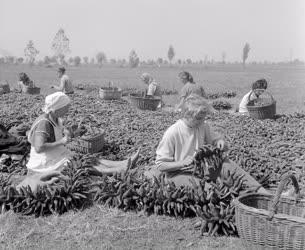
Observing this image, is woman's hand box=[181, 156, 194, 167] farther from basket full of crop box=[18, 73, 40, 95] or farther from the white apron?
basket full of crop box=[18, 73, 40, 95]

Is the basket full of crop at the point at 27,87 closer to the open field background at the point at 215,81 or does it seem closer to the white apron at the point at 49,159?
the open field background at the point at 215,81

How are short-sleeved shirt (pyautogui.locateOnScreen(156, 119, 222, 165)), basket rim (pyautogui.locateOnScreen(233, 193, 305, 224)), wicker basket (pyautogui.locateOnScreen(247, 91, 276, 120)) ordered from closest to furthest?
basket rim (pyautogui.locateOnScreen(233, 193, 305, 224)) < short-sleeved shirt (pyautogui.locateOnScreen(156, 119, 222, 165)) < wicker basket (pyautogui.locateOnScreen(247, 91, 276, 120))

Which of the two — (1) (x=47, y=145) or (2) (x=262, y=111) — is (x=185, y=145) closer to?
(1) (x=47, y=145)

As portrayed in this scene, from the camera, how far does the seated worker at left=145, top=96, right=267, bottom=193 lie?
4953mm

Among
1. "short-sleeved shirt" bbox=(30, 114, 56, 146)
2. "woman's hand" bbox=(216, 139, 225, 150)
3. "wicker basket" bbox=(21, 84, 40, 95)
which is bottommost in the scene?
"wicker basket" bbox=(21, 84, 40, 95)

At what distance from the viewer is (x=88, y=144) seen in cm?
710

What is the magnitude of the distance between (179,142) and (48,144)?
58.5 inches

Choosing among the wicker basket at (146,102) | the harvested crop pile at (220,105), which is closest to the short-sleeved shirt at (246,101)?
the wicker basket at (146,102)

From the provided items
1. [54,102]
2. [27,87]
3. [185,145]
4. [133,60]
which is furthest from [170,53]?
[185,145]

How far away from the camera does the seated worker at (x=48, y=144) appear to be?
538cm

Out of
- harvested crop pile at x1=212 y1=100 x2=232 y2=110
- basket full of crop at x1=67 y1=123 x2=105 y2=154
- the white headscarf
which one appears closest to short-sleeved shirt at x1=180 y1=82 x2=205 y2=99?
basket full of crop at x1=67 y1=123 x2=105 y2=154

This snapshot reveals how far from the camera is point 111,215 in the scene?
4.99m

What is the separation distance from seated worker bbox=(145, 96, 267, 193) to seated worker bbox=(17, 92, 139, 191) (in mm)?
1207

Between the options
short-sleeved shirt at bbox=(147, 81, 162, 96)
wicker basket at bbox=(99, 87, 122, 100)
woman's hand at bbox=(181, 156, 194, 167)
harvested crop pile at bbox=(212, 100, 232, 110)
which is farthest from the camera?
wicker basket at bbox=(99, 87, 122, 100)
